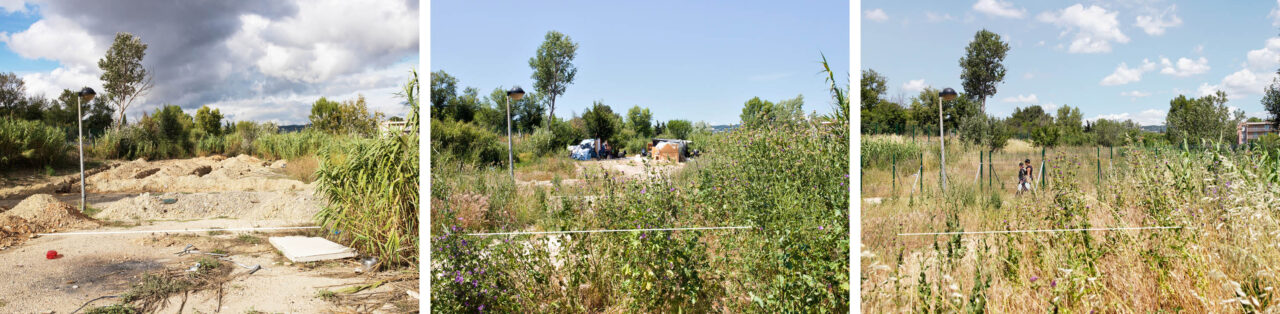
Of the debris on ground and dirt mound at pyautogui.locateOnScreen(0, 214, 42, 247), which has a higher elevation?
dirt mound at pyautogui.locateOnScreen(0, 214, 42, 247)

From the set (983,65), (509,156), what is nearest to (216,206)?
(509,156)

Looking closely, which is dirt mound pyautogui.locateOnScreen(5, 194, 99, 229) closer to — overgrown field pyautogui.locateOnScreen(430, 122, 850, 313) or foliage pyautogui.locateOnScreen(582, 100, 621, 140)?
overgrown field pyautogui.locateOnScreen(430, 122, 850, 313)

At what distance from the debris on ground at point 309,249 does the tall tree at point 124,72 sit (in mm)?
987

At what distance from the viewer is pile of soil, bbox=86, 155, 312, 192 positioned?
3.04 m

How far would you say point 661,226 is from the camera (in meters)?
2.88

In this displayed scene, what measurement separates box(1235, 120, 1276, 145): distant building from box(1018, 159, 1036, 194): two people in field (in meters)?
1.15

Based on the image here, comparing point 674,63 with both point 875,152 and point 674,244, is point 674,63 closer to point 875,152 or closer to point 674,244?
point 674,244

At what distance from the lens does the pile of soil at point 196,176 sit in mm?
3043

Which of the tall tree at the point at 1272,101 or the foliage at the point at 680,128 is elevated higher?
the tall tree at the point at 1272,101

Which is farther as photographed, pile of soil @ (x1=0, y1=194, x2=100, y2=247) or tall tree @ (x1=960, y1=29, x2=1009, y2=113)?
tall tree @ (x1=960, y1=29, x2=1009, y2=113)

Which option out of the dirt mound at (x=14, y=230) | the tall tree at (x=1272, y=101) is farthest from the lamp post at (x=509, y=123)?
the tall tree at (x=1272, y=101)

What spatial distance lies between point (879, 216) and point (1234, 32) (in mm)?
2182

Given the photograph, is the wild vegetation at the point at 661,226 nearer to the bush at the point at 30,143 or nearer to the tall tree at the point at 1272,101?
the bush at the point at 30,143

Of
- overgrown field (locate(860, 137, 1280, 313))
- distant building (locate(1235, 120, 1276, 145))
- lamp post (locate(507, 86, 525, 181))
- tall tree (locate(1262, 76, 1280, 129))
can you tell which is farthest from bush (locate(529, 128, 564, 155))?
tall tree (locate(1262, 76, 1280, 129))
